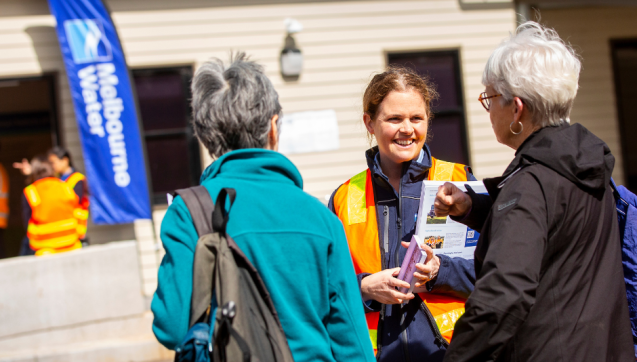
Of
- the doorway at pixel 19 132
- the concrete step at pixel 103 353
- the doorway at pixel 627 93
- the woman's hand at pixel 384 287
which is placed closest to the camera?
the woman's hand at pixel 384 287

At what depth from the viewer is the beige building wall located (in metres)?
7.74

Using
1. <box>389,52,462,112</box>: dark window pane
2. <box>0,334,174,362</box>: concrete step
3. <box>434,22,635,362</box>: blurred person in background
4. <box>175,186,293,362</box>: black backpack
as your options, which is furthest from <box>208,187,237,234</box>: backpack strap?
<box>389,52,462,112</box>: dark window pane

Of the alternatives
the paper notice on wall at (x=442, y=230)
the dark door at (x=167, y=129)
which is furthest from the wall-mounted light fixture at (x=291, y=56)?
the paper notice on wall at (x=442, y=230)

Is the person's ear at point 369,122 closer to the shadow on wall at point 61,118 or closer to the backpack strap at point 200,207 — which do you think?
the backpack strap at point 200,207

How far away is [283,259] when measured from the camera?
1526 millimetres

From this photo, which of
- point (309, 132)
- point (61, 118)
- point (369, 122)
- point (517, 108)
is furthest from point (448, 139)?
point (517, 108)

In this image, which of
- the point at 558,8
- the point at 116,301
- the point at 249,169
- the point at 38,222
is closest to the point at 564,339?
the point at 249,169

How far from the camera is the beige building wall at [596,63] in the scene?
→ 7738 millimetres

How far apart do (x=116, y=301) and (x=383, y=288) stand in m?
4.63

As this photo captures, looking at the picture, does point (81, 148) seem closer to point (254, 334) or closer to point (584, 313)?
point (254, 334)

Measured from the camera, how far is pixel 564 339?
4.97ft

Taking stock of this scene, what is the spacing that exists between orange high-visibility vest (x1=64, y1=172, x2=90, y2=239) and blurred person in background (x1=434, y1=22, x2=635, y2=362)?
556cm

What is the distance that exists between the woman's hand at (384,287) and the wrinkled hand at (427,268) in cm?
7

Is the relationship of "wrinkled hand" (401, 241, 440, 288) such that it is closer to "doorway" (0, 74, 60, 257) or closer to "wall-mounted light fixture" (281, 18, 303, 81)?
"wall-mounted light fixture" (281, 18, 303, 81)
